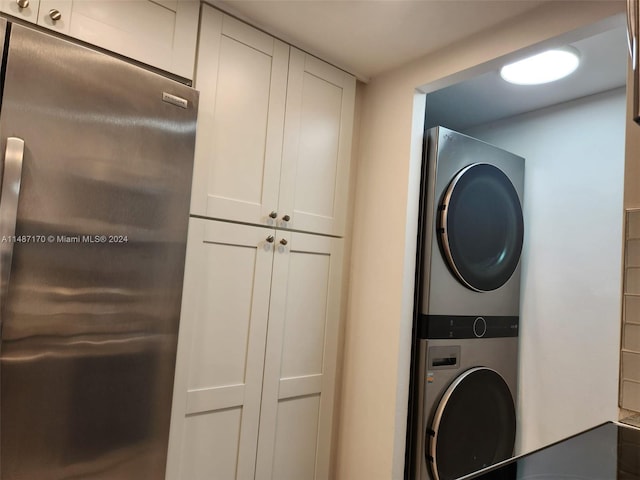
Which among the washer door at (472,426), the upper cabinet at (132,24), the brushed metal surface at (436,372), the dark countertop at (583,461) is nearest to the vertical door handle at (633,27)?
the dark countertop at (583,461)

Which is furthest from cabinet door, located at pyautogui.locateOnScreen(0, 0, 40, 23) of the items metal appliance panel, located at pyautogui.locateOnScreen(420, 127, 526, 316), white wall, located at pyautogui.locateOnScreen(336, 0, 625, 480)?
metal appliance panel, located at pyautogui.locateOnScreen(420, 127, 526, 316)

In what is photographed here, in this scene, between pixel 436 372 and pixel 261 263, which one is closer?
pixel 261 263

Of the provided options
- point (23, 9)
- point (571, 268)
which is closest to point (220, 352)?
point (23, 9)

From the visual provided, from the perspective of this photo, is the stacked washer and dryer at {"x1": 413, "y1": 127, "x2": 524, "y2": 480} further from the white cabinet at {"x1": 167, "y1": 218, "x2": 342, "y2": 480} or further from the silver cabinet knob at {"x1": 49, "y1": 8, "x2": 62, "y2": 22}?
the silver cabinet knob at {"x1": 49, "y1": 8, "x2": 62, "y2": 22}

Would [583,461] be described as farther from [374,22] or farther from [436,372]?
[374,22]

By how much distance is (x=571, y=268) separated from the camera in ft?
6.75

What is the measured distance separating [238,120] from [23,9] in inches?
26.7

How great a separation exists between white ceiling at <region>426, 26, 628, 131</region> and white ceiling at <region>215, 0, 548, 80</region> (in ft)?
1.32

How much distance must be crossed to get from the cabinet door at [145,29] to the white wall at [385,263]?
0.86 meters

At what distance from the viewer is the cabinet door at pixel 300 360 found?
168cm

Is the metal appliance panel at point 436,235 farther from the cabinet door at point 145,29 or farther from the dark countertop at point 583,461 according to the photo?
the cabinet door at point 145,29

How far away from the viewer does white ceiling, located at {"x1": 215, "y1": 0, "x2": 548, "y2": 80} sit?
1.45 metres

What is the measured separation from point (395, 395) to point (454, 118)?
1585 millimetres

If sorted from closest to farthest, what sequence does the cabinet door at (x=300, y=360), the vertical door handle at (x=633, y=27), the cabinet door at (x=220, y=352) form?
the vertical door handle at (x=633, y=27), the cabinet door at (x=220, y=352), the cabinet door at (x=300, y=360)
